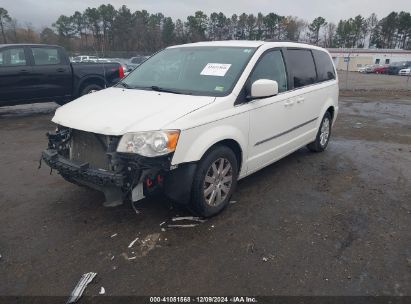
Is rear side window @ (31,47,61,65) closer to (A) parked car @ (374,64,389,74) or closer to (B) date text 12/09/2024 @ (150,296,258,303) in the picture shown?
(B) date text 12/09/2024 @ (150,296,258,303)

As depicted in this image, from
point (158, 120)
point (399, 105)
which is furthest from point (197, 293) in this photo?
point (399, 105)

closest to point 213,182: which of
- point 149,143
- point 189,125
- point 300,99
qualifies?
point 189,125

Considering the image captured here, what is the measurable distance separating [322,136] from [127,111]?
12.7 feet

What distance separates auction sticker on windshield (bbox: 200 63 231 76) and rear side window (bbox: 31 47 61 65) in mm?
6638

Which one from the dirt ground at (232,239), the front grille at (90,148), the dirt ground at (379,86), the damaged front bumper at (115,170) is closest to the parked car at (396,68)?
the dirt ground at (379,86)

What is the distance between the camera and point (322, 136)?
612 cm

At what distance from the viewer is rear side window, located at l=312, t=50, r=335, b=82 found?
18.4 ft

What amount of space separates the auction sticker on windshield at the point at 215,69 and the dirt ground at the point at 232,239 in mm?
1492

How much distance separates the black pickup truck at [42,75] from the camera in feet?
28.3

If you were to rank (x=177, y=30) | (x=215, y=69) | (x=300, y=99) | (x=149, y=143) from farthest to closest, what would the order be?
(x=177, y=30) → (x=300, y=99) → (x=215, y=69) → (x=149, y=143)

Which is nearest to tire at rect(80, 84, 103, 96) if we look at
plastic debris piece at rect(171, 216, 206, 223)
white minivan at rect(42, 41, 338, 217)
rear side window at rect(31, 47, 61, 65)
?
rear side window at rect(31, 47, 61, 65)

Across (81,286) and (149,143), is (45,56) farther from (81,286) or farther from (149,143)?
(81,286)

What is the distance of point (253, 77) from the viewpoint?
3996 millimetres

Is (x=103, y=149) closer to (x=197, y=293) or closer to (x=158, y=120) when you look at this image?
(x=158, y=120)
